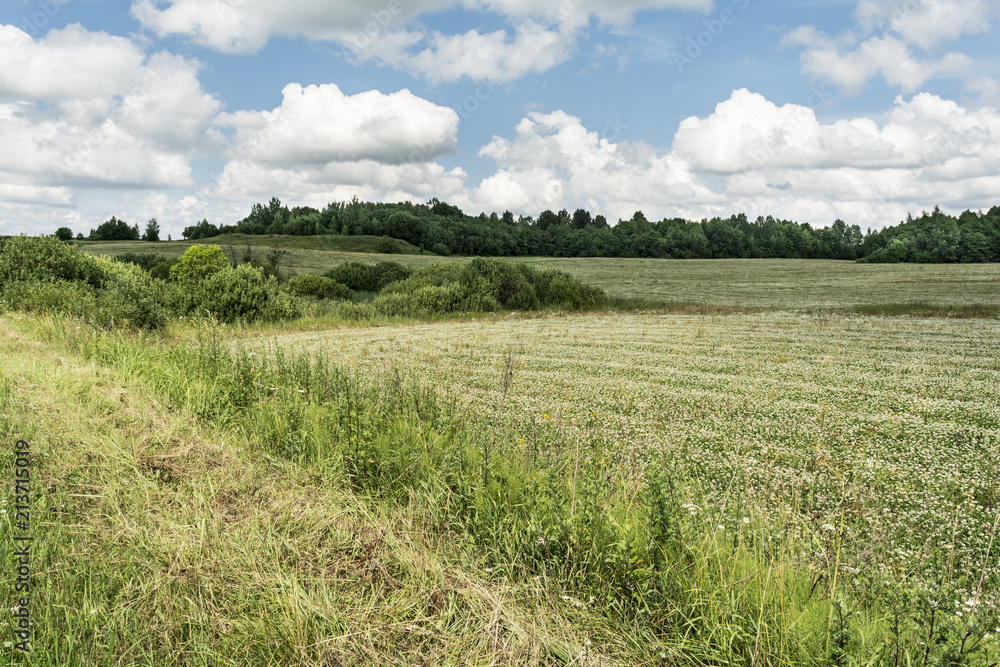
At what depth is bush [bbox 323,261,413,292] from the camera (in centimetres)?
5603

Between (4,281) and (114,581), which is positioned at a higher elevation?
(4,281)

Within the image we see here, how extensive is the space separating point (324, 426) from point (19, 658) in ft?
11.3

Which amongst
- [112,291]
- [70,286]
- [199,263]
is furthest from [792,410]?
[199,263]

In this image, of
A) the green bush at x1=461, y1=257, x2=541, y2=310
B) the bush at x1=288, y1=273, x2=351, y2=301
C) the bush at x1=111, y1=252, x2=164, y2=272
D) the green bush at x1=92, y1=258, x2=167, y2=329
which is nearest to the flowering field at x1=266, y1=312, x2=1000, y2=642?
the green bush at x1=92, y1=258, x2=167, y2=329

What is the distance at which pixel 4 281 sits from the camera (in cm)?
2133

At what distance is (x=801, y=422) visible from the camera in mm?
9188

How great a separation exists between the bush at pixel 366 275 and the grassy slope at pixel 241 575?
5111 centimetres

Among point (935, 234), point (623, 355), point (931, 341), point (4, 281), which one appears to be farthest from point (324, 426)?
point (935, 234)

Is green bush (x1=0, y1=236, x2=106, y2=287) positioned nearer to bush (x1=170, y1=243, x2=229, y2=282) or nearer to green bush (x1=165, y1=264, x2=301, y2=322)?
green bush (x1=165, y1=264, x2=301, y2=322)

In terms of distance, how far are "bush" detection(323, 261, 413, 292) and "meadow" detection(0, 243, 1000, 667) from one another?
45.2m

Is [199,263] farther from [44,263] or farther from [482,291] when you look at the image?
[482,291]

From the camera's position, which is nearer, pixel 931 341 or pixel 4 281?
pixel 931 341

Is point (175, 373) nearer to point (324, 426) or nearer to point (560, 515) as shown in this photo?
point (324, 426)

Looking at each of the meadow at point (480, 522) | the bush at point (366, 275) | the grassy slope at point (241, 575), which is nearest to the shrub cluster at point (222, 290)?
the bush at point (366, 275)
